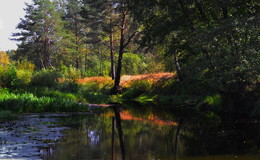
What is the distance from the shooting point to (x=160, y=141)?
27.1 ft

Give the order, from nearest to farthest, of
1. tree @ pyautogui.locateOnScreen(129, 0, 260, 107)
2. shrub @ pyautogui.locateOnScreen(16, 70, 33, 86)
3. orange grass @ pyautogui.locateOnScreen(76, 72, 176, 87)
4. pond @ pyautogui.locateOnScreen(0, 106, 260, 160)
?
pond @ pyautogui.locateOnScreen(0, 106, 260, 160)
tree @ pyautogui.locateOnScreen(129, 0, 260, 107)
shrub @ pyautogui.locateOnScreen(16, 70, 33, 86)
orange grass @ pyautogui.locateOnScreen(76, 72, 176, 87)

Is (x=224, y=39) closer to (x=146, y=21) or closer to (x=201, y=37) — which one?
(x=201, y=37)

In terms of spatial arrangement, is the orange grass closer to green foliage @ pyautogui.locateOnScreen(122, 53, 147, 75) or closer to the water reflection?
green foliage @ pyautogui.locateOnScreen(122, 53, 147, 75)

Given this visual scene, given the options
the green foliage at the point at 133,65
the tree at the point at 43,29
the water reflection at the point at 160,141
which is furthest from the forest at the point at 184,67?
the tree at the point at 43,29

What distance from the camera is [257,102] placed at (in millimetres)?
12453

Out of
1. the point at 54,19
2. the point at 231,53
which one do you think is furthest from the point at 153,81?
the point at 54,19

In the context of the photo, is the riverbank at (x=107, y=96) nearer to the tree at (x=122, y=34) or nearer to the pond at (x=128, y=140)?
the tree at (x=122, y=34)

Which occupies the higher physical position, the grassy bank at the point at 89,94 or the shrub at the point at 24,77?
the shrub at the point at 24,77

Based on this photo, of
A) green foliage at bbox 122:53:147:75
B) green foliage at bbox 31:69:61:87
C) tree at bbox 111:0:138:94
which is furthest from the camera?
green foliage at bbox 122:53:147:75

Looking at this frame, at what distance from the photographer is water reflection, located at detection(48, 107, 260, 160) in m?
6.66

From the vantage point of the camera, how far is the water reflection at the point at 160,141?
21.9ft

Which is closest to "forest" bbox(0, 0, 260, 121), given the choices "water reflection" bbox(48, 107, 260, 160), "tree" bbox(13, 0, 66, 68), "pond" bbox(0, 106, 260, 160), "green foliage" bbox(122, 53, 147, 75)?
"pond" bbox(0, 106, 260, 160)

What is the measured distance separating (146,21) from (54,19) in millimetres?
30183

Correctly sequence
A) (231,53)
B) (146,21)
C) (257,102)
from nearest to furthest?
1. (231,53)
2. (257,102)
3. (146,21)
